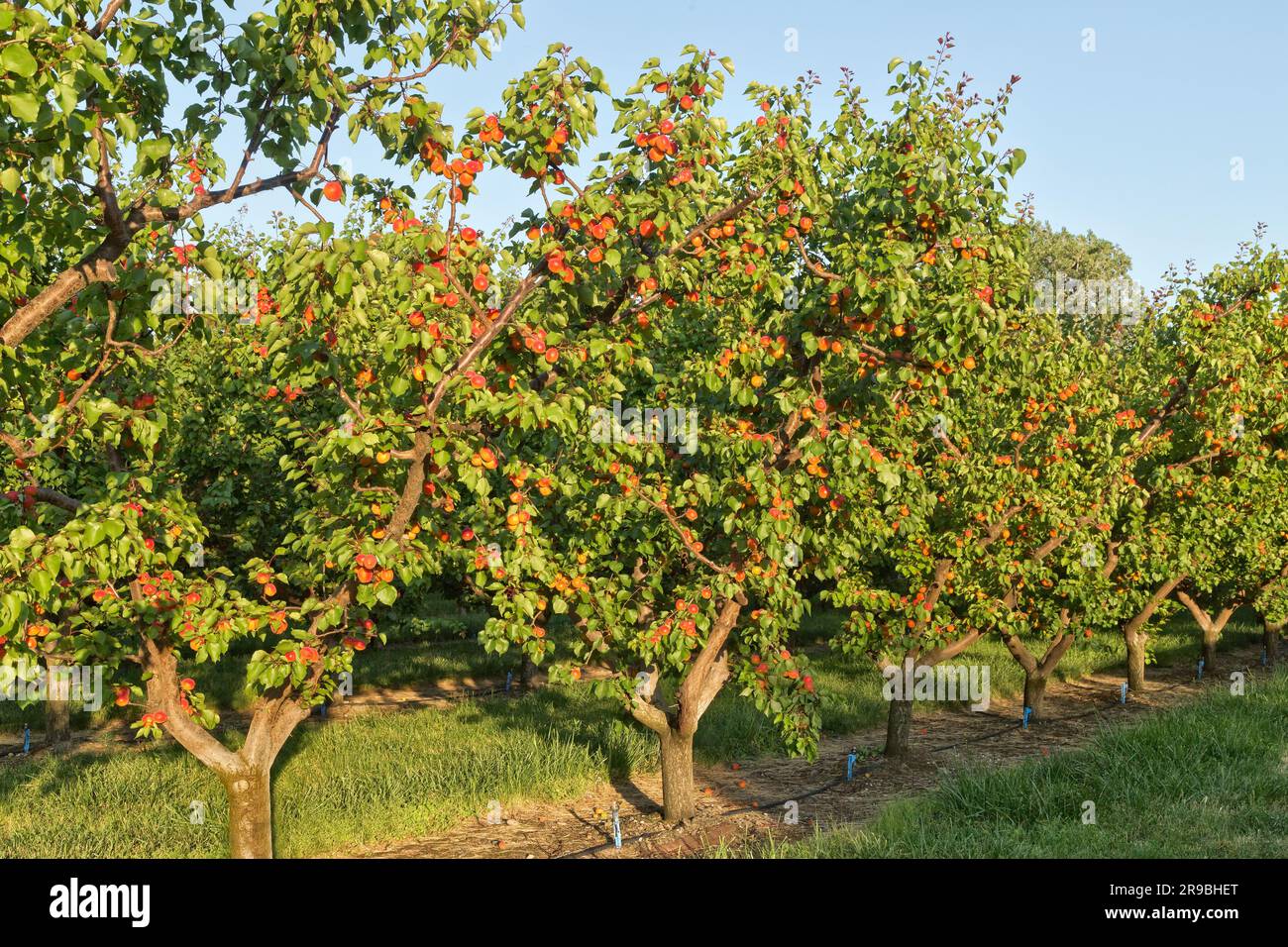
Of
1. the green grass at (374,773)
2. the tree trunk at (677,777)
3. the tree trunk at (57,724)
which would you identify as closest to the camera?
the green grass at (374,773)

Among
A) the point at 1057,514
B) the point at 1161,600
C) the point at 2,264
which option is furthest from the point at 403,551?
the point at 1161,600

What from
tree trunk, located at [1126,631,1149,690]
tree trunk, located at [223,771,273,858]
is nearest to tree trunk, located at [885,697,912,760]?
tree trunk, located at [1126,631,1149,690]

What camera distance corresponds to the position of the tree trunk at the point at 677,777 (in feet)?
35.2

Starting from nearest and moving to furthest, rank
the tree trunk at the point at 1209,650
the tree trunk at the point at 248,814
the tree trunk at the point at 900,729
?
the tree trunk at the point at 248,814, the tree trunk at the point at 900,729, the tree trunk at the point at 1209,650

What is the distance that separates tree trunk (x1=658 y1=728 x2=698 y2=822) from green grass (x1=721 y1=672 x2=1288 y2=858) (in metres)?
2.30

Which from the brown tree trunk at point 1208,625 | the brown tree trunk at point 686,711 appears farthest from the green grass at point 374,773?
the brown tree trunk at point 1208,625

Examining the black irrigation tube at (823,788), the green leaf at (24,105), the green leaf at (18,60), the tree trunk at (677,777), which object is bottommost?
the black irrigation tube at (823,788)

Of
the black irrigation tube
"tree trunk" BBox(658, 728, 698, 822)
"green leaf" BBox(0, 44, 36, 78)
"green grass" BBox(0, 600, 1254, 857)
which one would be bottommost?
the black irrigation tube

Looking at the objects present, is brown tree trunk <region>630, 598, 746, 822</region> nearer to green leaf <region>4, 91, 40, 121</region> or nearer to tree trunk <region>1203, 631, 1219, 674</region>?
green leaf <region>4, 91, 40, 121</region>

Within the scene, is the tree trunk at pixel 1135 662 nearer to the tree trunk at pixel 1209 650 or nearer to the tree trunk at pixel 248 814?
the tree trunk at pixel 1209 650

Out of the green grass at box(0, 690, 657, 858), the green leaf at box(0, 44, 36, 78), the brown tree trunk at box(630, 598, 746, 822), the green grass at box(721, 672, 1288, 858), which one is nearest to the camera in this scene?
the green leaf at box(0, 44, 36, 78)

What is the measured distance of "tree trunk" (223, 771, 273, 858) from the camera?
838cm

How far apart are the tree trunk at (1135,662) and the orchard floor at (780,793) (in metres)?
0.38
